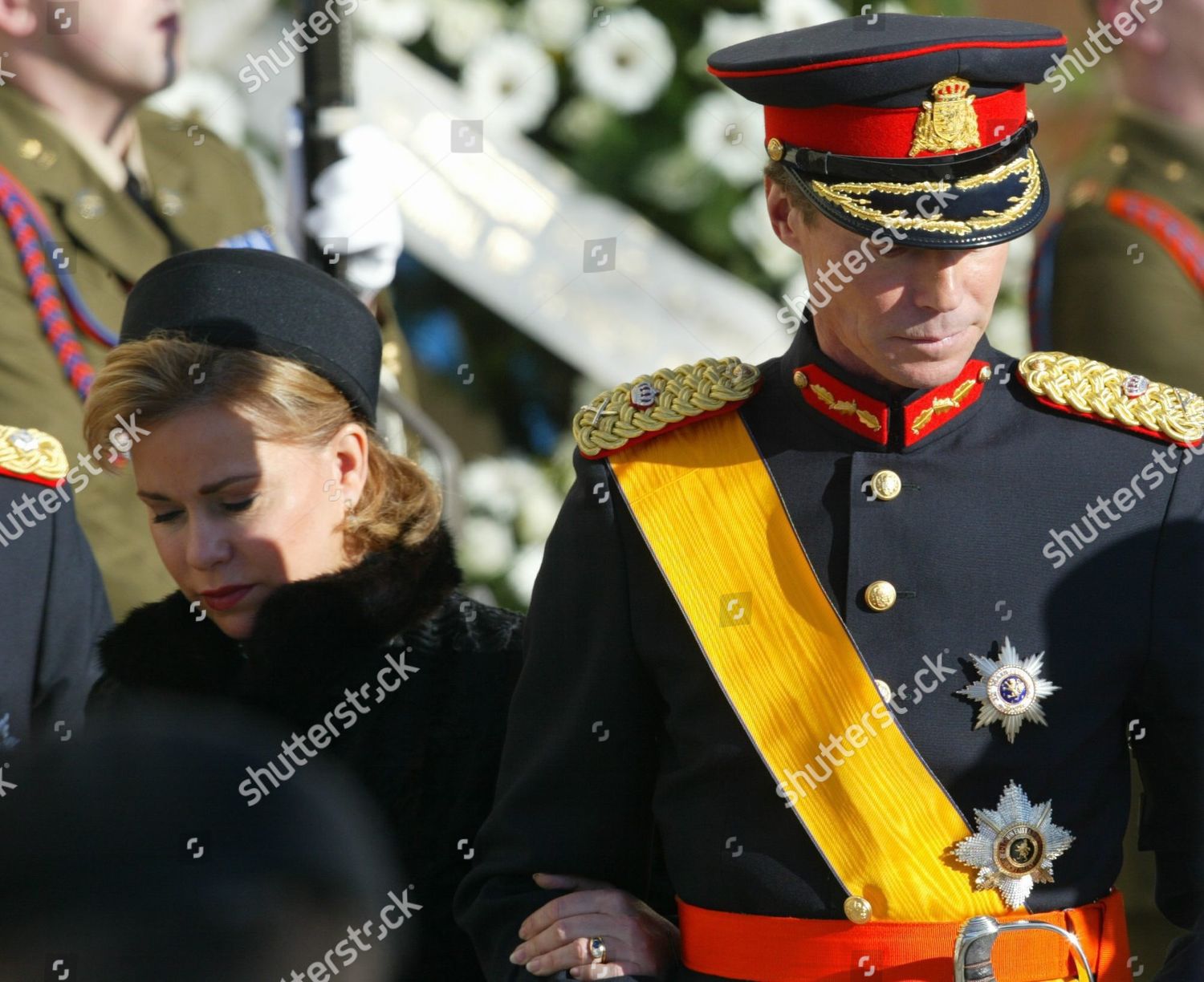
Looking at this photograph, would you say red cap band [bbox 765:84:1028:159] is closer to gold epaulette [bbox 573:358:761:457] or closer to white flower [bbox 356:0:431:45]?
gold epaulette [bbox 573:358:761:457]

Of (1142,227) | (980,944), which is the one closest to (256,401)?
(980,944)

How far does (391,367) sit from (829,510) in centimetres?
202

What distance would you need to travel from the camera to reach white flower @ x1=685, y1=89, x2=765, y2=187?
188 inches

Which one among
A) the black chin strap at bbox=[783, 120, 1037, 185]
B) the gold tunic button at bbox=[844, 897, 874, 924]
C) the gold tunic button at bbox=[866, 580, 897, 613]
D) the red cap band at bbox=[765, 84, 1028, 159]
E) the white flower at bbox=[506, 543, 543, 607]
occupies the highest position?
the red cap band at bbox=[765, 84, 1028, 159]

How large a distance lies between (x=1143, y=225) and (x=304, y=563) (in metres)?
2.35

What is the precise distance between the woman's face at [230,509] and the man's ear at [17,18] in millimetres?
1601

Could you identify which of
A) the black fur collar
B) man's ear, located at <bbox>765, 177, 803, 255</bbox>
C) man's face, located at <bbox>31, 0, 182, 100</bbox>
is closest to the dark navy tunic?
man's ear, located at <bbox>765, 177, 803, 255</bbox>

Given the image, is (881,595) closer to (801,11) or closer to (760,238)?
(760,238)

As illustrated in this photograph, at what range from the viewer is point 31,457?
303 centimetres

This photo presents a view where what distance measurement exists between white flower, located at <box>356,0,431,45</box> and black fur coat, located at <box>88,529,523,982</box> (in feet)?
7.39

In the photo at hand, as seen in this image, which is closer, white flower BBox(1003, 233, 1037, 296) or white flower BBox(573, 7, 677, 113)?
white flower BBox(1003, 233, 1037, 296)

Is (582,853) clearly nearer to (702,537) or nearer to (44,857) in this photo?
(702,537)

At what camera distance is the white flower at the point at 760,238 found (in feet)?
15.8

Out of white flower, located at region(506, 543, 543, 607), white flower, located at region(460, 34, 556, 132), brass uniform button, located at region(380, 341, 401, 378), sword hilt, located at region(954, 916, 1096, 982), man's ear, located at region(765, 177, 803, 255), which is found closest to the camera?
sword hilt, located at region(954, 916, 1096, 982)
